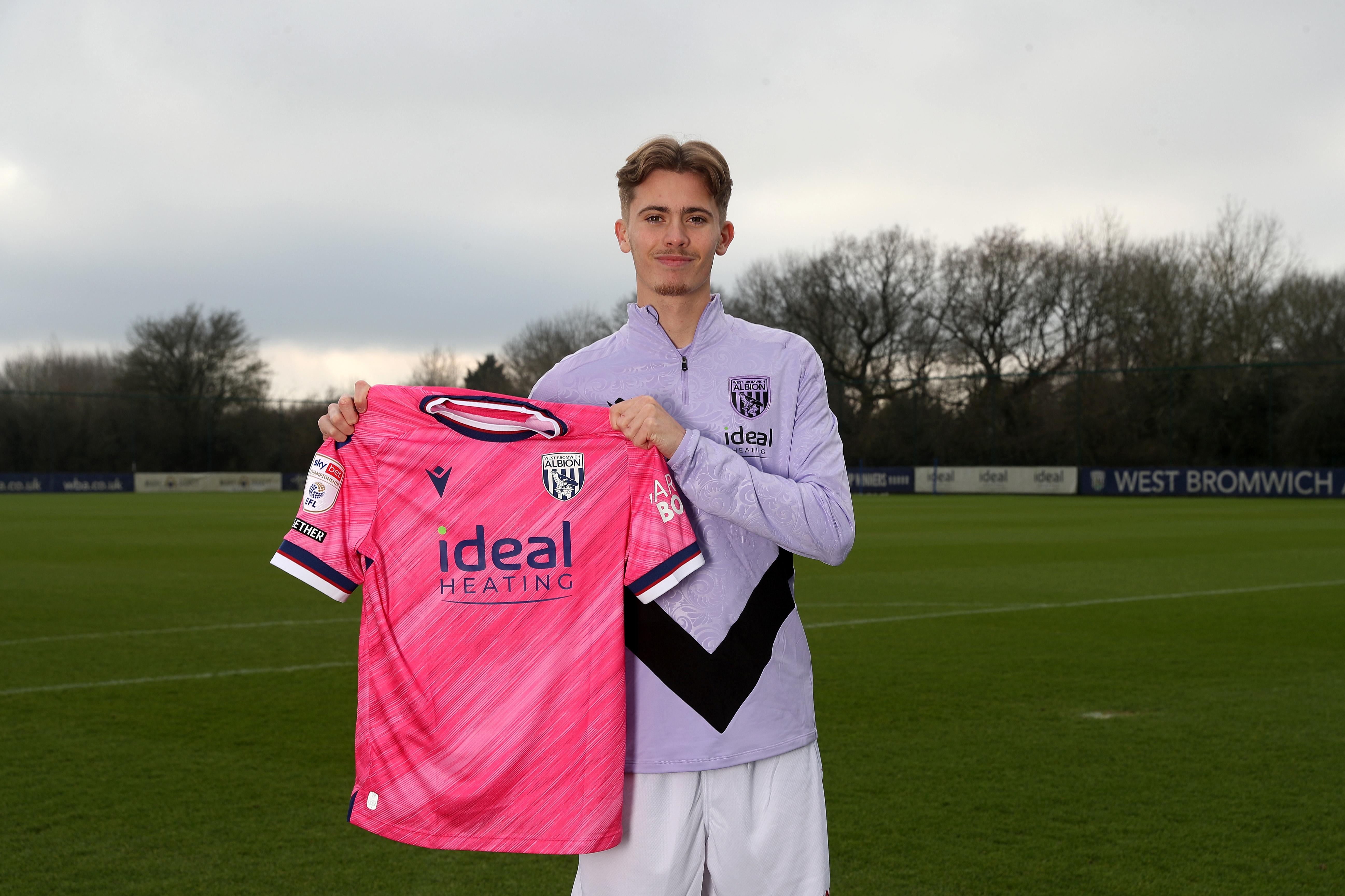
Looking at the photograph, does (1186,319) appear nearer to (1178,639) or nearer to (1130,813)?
(1178,639)

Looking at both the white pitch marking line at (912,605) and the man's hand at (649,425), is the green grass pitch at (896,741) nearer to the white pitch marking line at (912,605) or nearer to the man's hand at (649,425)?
the white pitch marking line at (912,605)

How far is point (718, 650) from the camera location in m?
2.12

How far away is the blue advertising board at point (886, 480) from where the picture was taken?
3941cm

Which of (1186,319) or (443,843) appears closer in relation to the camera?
(443,843)

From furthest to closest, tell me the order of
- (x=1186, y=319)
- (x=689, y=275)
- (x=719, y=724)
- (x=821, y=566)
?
(x=1186, y=319), (x=821, y=566), (x=689, y=275), (x=719, y=724)

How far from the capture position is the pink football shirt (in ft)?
7.02

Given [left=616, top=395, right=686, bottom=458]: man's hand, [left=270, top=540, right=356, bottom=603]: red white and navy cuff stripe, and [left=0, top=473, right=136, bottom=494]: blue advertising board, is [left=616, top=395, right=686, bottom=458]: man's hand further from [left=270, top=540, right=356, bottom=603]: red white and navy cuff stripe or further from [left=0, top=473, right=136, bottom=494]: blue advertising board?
[left=0, top=473, right=136, bottom=494]: blue advertising board

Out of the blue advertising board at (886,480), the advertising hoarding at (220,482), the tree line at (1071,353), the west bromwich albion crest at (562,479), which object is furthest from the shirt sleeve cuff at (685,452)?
the advertising hoarding at (220,482)

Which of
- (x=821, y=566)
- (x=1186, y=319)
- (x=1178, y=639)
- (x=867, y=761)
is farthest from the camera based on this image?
(x=1186, y=319)

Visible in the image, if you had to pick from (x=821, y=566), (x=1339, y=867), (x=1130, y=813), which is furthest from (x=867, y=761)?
(x=821, y=566)

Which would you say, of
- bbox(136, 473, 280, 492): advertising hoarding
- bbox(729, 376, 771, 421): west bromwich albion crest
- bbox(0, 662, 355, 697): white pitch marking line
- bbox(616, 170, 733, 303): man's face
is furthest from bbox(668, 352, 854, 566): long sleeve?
bbox(136, 473, 280, 492): advertising hoarding

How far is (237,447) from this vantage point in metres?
46.1

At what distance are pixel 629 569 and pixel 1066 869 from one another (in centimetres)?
228

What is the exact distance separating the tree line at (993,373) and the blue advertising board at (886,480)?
2.01 ft
